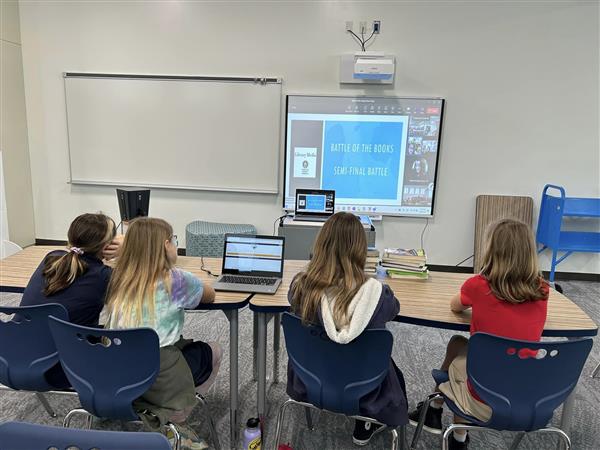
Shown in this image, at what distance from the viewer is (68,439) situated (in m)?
0.85

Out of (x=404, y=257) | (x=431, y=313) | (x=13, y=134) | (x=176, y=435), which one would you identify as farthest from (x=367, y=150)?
(x=13, y=134)

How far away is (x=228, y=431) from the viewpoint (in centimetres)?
202

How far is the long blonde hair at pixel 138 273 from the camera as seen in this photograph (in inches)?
61.6

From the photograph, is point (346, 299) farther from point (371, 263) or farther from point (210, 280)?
point (210, 280)

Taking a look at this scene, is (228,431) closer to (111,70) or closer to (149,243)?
(149,243)

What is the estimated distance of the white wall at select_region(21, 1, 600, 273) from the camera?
13.2 feet

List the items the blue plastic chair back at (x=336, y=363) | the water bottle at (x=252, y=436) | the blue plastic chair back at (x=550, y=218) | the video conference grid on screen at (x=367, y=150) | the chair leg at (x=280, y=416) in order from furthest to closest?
the video conference grid on screen at (x=367, y=150)
the blue plastic chair back at (x=550, y=218)
the water bottle at (x=252, y=436)
the chair leg at (x=280, y=416)
the blue plastic chair back at (x=336, y=363)

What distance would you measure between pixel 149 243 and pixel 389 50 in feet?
11.0

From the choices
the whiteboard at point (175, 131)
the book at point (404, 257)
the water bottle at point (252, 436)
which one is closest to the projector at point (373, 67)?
the whiteboard at point (175, 131)

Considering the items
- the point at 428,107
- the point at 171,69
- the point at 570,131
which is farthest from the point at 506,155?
the point at 171,69

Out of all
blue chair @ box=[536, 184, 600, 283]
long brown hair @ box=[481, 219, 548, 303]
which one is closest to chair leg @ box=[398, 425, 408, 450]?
long brown hair @ box=[481, 219, 548, 303]

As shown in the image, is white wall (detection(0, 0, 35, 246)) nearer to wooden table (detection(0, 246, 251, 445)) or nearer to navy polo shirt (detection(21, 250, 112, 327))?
wooden table (detection(0, 246, 251, 445))

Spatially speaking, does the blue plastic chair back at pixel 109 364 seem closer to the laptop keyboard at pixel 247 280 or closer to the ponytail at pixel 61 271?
the ponytail at pixel 61 271

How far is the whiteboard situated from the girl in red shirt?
3050 millimetres
